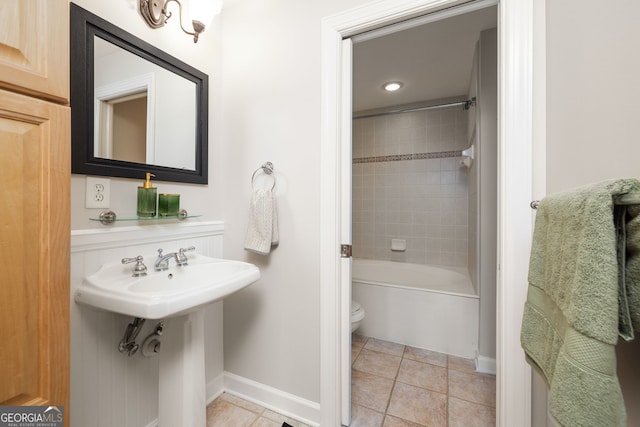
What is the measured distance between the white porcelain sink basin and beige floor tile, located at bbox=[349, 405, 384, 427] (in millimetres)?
954

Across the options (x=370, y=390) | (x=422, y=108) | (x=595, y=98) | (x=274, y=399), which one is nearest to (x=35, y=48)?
(x=595, y=98)

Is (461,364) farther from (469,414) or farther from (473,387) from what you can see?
(469,414)

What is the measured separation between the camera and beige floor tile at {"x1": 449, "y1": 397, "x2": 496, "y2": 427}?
138 cm

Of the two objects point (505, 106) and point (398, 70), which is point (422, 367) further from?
point (398, 70)

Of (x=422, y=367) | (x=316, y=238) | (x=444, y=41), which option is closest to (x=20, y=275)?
(x=316, y=238)

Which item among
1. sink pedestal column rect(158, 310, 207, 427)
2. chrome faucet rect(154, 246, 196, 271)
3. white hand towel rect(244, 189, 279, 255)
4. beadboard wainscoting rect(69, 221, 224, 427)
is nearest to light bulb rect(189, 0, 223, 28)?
white hand towel rect(244, 189, 279, 255)

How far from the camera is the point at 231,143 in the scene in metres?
1.56

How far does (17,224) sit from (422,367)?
84.9 inches

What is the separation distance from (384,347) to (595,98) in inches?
79.0

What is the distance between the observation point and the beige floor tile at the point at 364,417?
53.8 inches

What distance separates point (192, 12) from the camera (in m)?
1.25

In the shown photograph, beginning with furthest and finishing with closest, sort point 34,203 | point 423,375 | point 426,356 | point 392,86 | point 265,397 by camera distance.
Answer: point 392,86, point 426,356, point 423,375, point 265,397, point 34,203

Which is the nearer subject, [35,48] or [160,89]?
[35,48]

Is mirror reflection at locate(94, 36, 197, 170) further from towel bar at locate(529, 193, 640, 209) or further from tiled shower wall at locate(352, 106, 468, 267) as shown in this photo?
tiled shower wall at locate(352, 106, 468, 267)
